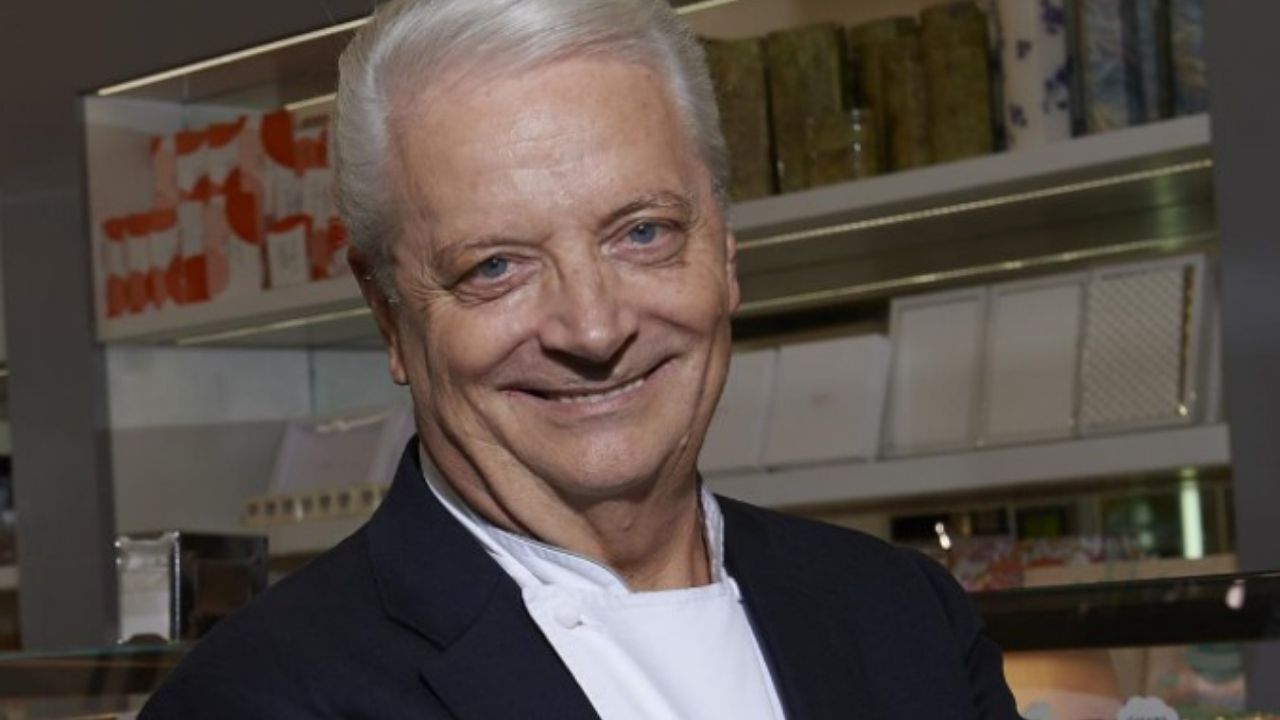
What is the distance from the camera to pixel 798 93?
3.81 m

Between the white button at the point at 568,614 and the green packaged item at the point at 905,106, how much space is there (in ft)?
7.57

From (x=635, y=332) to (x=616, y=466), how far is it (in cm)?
8

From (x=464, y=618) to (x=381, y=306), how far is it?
20 centimetres

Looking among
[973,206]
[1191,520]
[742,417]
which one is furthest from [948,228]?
[1191,520]

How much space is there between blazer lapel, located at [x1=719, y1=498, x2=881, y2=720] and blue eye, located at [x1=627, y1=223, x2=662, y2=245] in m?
0.26

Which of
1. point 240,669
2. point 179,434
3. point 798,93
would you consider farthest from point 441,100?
point 179,434

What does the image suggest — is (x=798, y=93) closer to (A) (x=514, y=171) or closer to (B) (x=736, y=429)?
(B) (x=736, y=429)

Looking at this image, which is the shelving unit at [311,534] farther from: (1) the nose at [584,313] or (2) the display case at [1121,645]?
(1) the nose at [584,313]

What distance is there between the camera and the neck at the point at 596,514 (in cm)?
145

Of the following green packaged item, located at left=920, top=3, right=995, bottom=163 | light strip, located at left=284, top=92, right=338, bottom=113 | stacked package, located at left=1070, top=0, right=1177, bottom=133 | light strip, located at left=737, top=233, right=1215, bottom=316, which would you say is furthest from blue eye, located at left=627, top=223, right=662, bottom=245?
light strip, located at left=284, top=92, right=338, bottom=113

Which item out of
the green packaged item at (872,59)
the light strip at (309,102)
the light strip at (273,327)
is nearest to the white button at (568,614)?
the green packaged item at (872,59)

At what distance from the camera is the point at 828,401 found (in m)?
3.89

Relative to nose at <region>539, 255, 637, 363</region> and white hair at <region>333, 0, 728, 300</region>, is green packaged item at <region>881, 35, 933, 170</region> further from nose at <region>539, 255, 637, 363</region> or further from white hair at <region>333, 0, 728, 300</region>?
nose at <region>539, 255, 637, 363</region>

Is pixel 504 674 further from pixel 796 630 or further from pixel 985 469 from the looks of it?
pixel 985 469
